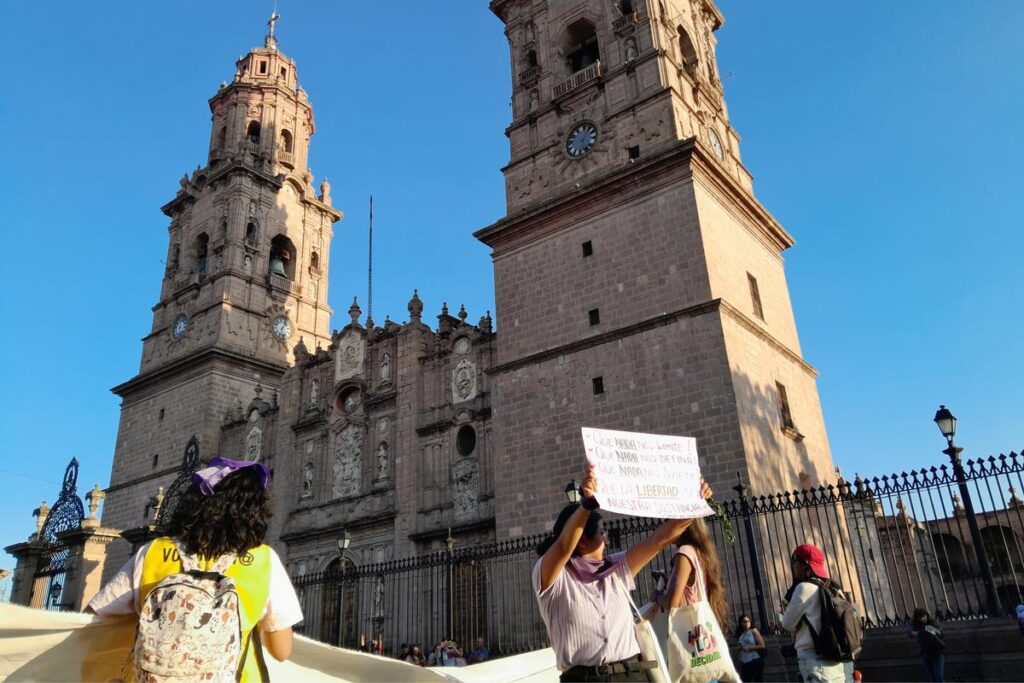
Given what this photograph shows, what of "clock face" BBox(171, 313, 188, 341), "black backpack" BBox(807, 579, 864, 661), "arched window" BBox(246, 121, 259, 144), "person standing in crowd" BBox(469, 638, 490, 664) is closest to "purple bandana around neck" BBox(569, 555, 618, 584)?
"black backpack" BBox(807, 579, 864, 661)

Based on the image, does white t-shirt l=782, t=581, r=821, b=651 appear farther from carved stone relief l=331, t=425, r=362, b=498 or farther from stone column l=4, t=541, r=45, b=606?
stone column l=4, t=541, r=45, b=606

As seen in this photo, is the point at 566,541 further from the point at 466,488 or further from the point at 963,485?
the point at 466,488

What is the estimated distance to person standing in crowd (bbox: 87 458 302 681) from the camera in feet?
10.7

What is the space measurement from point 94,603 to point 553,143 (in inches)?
839

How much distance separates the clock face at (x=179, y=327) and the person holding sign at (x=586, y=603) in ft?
109

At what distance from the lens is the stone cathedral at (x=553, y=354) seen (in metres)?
18.8

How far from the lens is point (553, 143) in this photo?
917 inches

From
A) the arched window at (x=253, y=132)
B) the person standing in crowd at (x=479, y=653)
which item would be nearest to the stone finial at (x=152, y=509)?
the person standing in crowd at (x=479, y=653)

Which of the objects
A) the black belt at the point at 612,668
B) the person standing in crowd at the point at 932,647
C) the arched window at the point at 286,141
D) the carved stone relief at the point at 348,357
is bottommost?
the person standing in crowd at the point at 932,647

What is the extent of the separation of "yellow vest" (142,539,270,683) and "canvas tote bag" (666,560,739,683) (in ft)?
8.22

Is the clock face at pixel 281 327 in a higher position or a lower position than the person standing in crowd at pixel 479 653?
higher

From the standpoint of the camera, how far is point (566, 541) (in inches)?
159

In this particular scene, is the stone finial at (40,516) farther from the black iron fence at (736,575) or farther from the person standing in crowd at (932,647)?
the person standing in crowd at (932,647)

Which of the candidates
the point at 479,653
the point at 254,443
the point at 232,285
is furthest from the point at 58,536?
the point at 479,653
